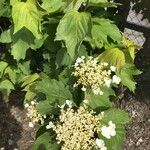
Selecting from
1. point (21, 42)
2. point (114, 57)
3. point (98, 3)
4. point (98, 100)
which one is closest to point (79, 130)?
point (98, 100)

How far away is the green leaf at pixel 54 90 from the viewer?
11.2 ft

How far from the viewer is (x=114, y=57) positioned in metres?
3.80

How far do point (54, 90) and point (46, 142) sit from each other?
0.41 m

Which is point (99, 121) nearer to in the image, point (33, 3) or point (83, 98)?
point (83, 98)

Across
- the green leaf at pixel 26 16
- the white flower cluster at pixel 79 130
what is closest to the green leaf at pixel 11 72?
the green leaf at pixel 26 16

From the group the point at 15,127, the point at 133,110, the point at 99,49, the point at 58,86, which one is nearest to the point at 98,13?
the point at 99,49

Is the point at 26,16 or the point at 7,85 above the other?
the point at 26,16

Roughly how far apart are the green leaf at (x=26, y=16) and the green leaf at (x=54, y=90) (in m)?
0.43

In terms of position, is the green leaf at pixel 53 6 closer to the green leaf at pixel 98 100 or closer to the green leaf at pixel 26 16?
the green leaf at pixel 26 16

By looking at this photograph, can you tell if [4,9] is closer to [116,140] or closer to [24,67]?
[24,67]

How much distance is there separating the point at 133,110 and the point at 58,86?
1.46 metres

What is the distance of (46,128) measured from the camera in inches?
130

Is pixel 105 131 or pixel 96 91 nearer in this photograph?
pixel 105 131

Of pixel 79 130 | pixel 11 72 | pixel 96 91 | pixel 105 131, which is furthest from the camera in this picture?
pixel 11 72
